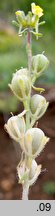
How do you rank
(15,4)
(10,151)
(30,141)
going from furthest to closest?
(10,151)
(15,4)
(30,141)

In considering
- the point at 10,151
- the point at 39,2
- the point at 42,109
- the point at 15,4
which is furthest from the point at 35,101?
the point at 10,151

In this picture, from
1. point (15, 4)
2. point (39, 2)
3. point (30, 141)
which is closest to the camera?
point (30, 141)

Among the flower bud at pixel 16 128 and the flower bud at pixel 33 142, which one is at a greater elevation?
the flower bud at pixel 16 128

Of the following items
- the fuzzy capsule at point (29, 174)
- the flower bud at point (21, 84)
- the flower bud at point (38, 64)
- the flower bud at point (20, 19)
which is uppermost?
the flower bud at point (20, 19)

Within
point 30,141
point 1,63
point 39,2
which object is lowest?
point 30,141

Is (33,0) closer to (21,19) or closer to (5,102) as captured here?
(5,102)
